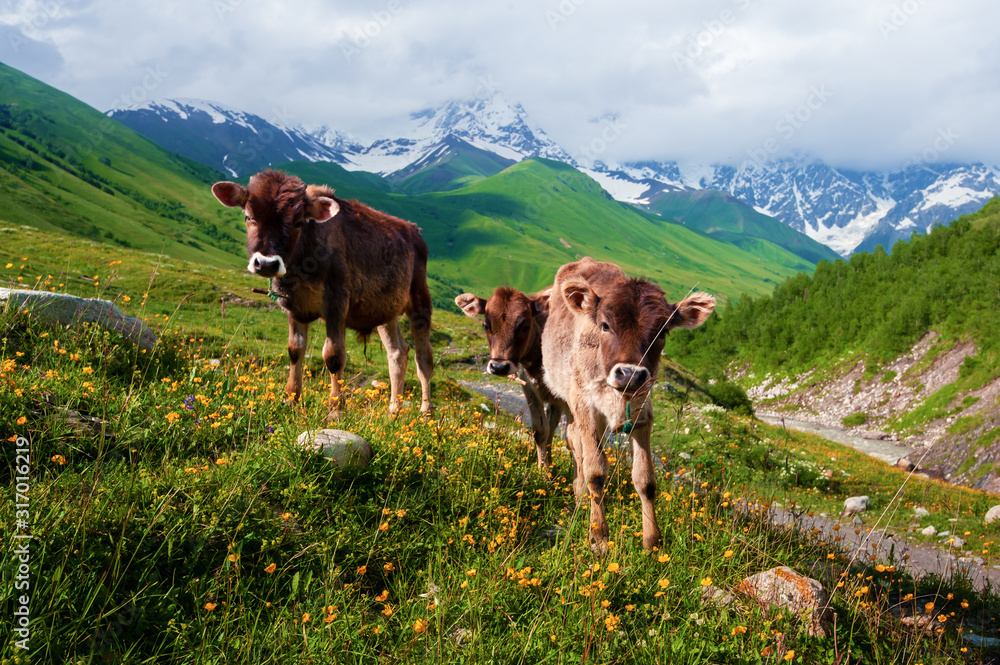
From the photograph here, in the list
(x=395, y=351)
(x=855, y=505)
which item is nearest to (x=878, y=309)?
(x=855, y=505)

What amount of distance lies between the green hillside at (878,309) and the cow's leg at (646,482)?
1634 inches

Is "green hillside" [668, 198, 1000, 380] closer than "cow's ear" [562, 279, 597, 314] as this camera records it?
No

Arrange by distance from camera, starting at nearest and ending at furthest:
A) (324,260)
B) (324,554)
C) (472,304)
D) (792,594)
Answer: (324,554) → (792,594) → (324,260) → (472,304)

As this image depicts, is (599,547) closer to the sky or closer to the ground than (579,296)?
closer to the ground

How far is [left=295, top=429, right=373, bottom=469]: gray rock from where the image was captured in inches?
211

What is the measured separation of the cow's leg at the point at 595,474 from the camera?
5.75 meters

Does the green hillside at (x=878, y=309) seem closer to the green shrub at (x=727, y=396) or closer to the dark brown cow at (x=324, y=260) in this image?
the green shrub at (x=727, y=396)

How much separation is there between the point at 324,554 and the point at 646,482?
11.1ft

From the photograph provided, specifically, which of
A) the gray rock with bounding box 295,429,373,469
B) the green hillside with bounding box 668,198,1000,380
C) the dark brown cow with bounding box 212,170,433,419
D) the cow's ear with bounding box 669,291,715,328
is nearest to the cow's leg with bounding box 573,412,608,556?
the cow's ear with bounding box 669,291,715,328

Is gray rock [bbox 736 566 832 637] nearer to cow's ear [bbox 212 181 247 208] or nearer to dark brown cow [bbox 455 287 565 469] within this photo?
dark brown cow [bbox 455 287 565 469]

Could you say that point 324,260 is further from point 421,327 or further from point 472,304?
point 421,327

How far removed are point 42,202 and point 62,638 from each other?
5798 inches

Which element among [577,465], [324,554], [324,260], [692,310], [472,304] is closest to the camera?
[324,554]

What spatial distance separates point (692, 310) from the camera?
6.36 meters
